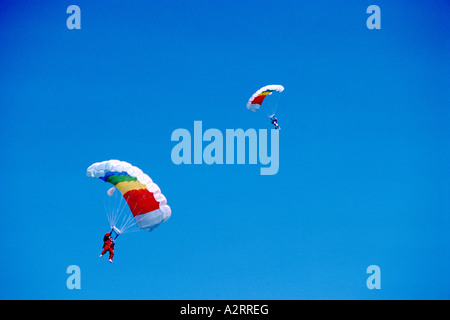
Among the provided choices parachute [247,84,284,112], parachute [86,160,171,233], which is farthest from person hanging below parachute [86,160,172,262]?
parachute [247,84,284,112]

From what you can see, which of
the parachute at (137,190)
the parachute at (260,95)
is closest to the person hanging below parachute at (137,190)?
the parachute at (137,190)

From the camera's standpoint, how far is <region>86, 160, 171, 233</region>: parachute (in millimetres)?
9492

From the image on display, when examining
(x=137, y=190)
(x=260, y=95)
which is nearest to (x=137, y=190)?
(x=137, y=190)

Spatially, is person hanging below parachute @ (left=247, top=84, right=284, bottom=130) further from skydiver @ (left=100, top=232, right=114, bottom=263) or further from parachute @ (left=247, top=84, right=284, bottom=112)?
skydiver @ (left=100, top=232, right=114, bottom=263)

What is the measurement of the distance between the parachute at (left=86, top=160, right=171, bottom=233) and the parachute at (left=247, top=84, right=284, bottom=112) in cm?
362

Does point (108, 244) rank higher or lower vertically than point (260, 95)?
lower

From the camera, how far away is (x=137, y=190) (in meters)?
9.75

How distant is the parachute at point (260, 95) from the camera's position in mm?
11789

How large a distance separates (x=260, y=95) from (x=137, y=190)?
4040 millimetres

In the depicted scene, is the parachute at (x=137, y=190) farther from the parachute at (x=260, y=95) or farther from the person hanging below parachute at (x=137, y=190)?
the parachute at (x=260, y=95)

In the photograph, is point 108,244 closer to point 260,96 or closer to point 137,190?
point 137,190
